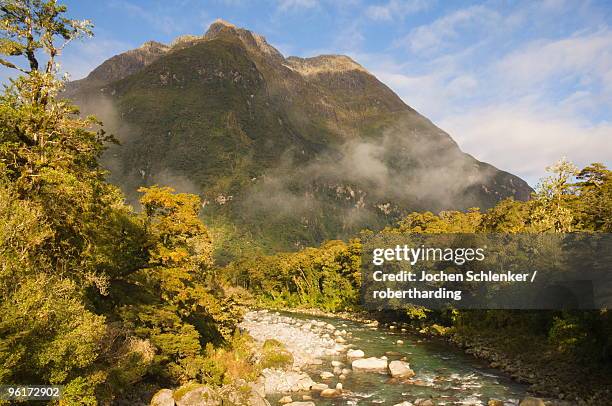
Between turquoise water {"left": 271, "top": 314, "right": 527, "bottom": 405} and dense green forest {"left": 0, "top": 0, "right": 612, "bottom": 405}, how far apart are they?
6199 mm

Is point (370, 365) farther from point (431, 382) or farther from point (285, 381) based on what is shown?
point (285, 381)

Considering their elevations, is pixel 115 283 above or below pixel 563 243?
below

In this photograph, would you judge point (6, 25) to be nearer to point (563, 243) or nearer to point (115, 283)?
point (115, 283)

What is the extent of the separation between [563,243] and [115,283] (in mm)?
35275

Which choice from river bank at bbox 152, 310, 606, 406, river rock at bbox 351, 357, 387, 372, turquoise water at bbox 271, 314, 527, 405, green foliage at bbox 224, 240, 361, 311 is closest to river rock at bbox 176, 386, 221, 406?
river bank at bbox 152, 310, 606, 406

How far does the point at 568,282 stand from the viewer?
32625mm

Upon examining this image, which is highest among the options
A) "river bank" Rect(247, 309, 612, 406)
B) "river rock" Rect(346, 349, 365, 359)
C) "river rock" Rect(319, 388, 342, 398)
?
"river bank" Rect(247, 309, 612, 406)

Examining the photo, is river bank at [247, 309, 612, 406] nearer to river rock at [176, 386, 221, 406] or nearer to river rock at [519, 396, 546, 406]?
river rock at [519, 396, 546, 406]

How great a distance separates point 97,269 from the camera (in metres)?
22.5

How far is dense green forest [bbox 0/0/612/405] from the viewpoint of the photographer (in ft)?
44.9

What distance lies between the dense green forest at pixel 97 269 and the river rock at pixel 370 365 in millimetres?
8654

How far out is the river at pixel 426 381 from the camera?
27.0m

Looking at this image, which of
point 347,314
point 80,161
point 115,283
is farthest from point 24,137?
point 347,314

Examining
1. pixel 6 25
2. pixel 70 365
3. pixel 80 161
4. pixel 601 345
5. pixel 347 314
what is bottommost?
pixel 347 314
